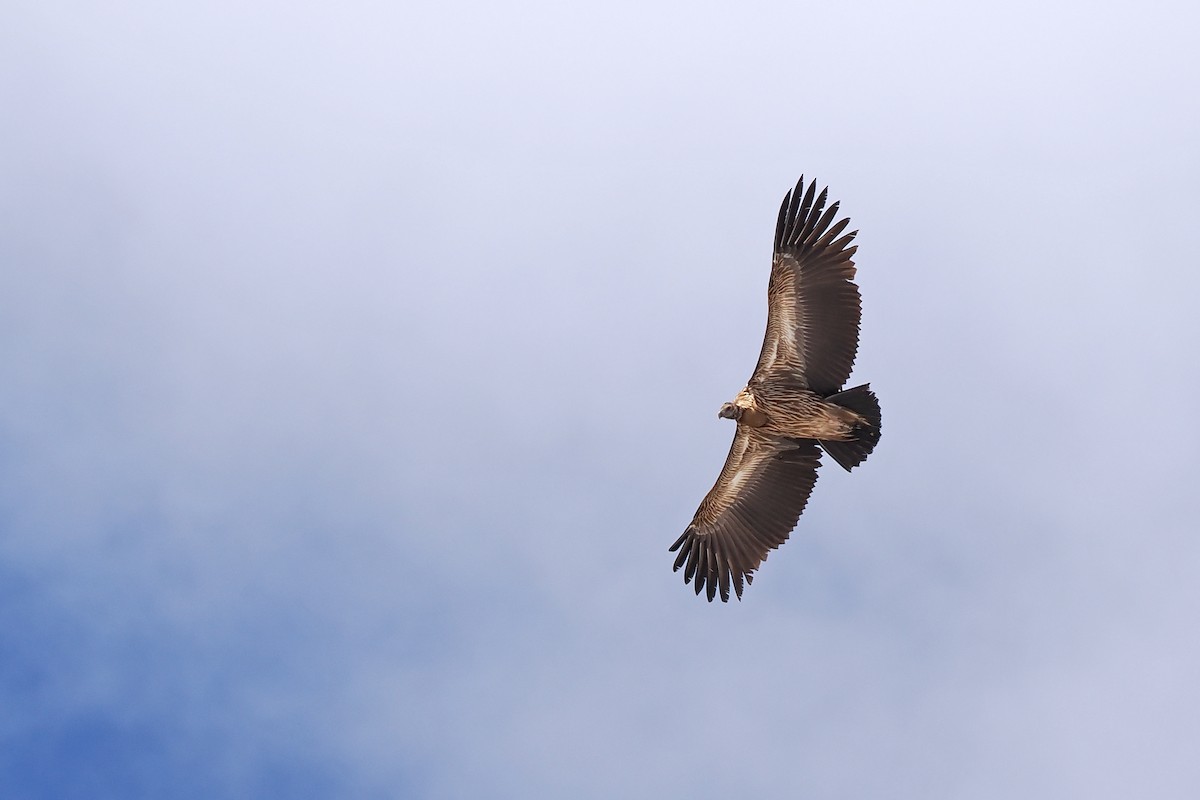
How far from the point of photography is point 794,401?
25469 millimetres

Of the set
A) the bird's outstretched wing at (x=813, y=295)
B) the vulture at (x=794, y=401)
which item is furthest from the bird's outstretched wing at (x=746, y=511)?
the bird's outstretched wing at (x=813, y=295)

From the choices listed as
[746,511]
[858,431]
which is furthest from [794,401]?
[746,511]

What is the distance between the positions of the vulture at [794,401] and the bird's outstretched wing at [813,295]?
0.02m

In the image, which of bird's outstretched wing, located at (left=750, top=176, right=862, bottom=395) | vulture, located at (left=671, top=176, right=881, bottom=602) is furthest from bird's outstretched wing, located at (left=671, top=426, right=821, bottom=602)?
bird's outstretched wing, located at (left=750, top=176, right=862, bottom=395)

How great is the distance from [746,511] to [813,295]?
4.58 meters

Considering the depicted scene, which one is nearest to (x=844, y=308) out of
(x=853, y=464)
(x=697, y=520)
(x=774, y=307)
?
(x=774, y=307)

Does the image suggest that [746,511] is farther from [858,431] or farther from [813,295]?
[813,295]

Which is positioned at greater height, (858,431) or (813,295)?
(813,295)

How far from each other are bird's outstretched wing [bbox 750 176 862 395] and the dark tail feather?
0.35 meters

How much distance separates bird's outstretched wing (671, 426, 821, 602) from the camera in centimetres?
2678

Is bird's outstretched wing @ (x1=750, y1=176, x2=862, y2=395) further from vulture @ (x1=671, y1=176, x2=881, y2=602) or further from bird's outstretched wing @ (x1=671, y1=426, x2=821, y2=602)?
bird's outstretched wing @ (x1=671, y1=426, x2=821, y2=602)

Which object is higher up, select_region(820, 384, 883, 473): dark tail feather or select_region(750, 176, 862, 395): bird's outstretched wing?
select_region(750, 176, 862, 395): bird's outstretched wing

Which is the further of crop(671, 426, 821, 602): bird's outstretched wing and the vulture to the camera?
crop(671, 426, 821, 602): bird's outstretched wing

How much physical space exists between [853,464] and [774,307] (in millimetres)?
3040
